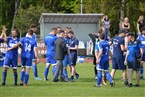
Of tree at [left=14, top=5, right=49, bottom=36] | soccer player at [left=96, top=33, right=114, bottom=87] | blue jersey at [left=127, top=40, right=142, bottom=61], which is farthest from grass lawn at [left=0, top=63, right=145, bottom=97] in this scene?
tree at [left=14, top=5, right=49, bottom=36]

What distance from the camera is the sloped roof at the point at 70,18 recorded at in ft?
158

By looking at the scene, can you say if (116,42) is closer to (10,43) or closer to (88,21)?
(10,43)

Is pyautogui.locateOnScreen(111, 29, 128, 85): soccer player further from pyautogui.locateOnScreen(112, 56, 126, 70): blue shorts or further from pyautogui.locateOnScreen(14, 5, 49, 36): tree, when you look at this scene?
pyautogui.locateOnScreen(14, 5, 49, 36): tree

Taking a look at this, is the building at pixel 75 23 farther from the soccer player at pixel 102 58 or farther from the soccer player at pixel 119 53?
the soccer player at pixel 102 58

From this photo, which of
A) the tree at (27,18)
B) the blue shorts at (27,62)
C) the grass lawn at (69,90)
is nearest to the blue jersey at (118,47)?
the grass lawn at (69,90)

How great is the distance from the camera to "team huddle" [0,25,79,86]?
20.7 metres

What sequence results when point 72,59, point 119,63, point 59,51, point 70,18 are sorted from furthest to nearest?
point 70,18
point 72,59
point 59,51
point 119,63

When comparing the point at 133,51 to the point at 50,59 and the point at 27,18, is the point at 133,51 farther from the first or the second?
the point at 27,18

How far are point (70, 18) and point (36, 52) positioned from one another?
93.1ft

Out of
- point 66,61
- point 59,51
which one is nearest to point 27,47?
point 59,51

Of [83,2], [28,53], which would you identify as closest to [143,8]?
[83,2]

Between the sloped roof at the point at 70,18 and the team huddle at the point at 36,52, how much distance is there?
78.8 feet

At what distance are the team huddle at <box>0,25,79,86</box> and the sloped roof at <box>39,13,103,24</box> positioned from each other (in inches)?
945

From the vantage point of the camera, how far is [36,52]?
21281 millimetres
